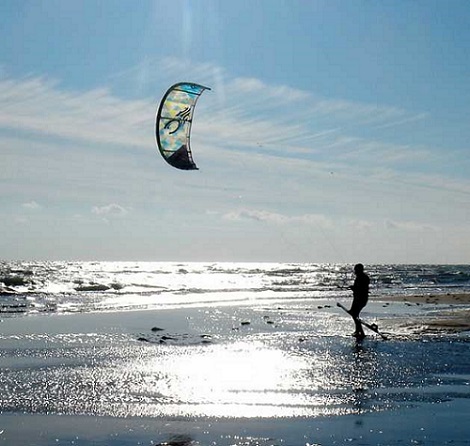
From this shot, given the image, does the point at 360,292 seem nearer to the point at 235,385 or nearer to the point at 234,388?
the point at 235,385

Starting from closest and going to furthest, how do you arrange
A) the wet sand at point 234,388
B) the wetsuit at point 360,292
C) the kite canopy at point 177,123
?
the wet sand at point 234,388 < the kite canopy at point 177,123 < the wetsuit at point 360,292

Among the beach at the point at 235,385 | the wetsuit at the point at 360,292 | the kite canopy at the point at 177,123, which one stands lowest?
the beach at the point at 235,385

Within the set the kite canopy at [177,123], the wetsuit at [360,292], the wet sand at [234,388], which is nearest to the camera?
the wet sand at [234,388]

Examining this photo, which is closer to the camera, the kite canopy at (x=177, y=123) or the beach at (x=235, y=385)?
the beach at (x=235, y=385)

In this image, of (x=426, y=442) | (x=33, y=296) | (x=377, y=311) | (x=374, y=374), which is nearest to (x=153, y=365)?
(x=374, y=374)

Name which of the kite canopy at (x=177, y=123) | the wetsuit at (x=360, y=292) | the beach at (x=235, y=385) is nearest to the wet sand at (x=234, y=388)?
the beach at (x=235, y=385)

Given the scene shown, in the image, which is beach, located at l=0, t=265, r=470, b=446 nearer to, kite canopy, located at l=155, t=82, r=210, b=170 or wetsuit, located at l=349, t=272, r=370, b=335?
wetsuit, located at l=349, t=272, r=370, b=335

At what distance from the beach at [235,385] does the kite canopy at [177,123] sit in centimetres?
400

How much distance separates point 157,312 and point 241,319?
481 cm

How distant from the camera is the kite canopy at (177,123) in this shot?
15344 millimetres

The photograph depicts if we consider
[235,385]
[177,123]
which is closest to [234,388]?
[235,385]

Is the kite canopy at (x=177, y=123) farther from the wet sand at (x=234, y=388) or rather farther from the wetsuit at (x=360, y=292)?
the wetsuit at (x=360, y=292)

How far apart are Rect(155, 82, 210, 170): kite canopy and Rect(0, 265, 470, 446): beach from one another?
400 cm

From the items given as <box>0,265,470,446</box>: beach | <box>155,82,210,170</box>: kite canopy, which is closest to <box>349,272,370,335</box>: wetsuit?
<box>0,265,470,446</box>: beach
